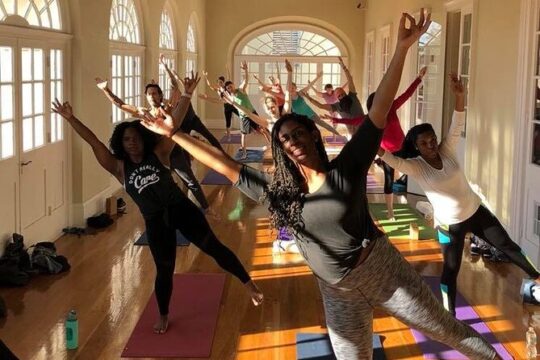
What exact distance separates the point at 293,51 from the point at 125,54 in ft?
26.6

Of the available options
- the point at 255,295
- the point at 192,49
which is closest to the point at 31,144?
the point at 255,295

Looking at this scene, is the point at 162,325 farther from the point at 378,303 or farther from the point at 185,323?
the point at 378,303

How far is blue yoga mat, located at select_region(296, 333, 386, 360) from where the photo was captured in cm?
382

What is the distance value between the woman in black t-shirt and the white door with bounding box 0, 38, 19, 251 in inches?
69.4

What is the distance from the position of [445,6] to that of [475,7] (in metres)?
1.20

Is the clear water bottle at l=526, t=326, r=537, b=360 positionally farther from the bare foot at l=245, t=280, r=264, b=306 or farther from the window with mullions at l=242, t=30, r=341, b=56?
the window with mullions at l=242, t=30, r=341, b=56

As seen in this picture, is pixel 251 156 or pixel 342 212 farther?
pixel 251 156

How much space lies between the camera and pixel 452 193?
151 inches

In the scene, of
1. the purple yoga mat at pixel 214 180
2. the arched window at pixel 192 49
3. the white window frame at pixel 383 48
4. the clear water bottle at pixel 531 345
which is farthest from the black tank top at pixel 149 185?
the arched window at pixel 192 49

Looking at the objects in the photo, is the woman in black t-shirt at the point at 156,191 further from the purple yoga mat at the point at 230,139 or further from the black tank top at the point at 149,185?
the purple yoga mat at the point at 230,139

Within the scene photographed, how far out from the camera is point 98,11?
718 cm

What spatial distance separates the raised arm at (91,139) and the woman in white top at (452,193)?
5.32 feet

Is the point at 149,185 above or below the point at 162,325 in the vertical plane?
above

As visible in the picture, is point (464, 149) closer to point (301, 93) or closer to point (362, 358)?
point (301, 93)
